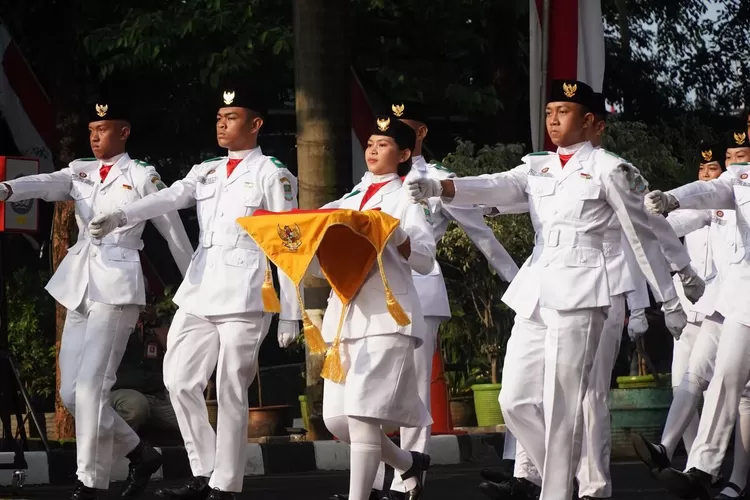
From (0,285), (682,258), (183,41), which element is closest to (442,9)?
(183,41)

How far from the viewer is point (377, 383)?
7.39 m

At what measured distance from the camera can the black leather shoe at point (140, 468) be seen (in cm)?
949

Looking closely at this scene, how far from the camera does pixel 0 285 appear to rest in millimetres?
10398

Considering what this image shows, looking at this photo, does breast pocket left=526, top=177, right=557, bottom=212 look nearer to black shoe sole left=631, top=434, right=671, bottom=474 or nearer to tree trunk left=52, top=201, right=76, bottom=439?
black shoe sole left=631, top=434, right=671, bottom=474

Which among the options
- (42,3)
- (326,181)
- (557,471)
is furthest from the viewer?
(42,3)

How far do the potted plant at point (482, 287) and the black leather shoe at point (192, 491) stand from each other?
17.5 feet

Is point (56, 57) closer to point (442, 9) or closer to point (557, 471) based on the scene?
point (442, 9)

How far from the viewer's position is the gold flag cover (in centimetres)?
730

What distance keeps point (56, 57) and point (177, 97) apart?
227 centimetres

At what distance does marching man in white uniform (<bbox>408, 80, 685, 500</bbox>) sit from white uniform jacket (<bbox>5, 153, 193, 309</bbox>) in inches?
86.1

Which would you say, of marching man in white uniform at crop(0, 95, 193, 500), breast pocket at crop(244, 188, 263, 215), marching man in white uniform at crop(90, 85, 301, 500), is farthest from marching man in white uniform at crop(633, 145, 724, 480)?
marching man in white uniform at crop(0, 95, 193, 500)

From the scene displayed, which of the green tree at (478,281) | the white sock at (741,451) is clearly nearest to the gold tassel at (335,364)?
the white sock at (741,451)

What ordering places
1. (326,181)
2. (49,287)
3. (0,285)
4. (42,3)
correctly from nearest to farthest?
(49,287) → (0,285) → (326,181) → (42,3)

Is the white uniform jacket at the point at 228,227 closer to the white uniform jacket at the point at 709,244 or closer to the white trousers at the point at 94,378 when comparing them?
the white trousers at the point at 94,378
